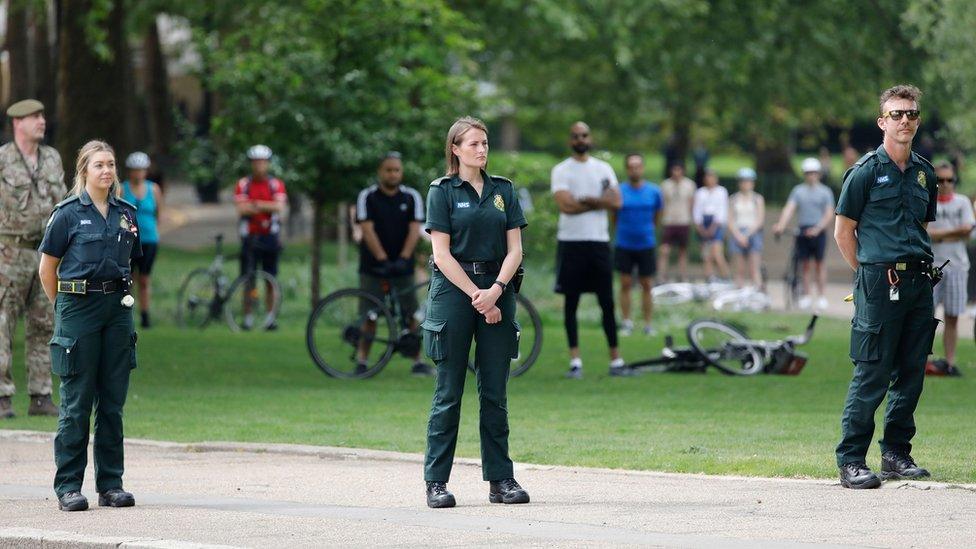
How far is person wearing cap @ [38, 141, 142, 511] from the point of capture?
328 inches

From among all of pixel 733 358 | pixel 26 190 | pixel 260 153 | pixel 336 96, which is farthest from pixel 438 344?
pixel 336 96

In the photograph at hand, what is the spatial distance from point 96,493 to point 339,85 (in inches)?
426

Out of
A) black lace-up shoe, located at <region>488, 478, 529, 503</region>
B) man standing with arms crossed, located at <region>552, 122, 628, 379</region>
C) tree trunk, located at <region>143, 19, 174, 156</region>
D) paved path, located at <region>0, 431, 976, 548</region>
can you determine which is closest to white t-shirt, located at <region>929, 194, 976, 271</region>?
man standing with arms crossed, located at <region>552, 122, 628, 379</region>

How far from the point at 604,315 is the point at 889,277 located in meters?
6.40

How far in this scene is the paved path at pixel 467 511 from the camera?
7180mm

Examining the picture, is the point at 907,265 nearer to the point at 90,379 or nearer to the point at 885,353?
the point at 885,353

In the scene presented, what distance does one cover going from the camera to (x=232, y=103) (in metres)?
19.4

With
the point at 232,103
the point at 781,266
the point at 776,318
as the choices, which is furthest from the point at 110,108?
the point at 781,266

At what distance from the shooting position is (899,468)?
8.59 m

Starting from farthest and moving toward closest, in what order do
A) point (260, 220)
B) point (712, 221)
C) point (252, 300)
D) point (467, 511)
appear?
point (712, 221) → point (252, 300) → point (260, 220) → point (467, 511)

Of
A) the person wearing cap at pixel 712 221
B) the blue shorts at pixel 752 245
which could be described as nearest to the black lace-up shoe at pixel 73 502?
the blue shorts at pixel 752 245

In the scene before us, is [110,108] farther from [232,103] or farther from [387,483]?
[387,483]

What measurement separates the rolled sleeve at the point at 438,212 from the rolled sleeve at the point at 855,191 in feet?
6.41

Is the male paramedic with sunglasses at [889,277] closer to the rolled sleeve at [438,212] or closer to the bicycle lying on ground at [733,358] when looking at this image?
the rolled sleeve at [438,212]
